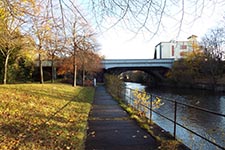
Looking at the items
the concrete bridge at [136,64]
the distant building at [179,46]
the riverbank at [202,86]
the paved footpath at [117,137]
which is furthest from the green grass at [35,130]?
the concrete bridge at [136,64]

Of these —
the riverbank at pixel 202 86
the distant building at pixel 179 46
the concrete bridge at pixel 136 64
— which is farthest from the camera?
the concrete bridge at pixel 136 64

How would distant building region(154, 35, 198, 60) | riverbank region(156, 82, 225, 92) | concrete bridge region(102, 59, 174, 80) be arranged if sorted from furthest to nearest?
concrete bridge region(102, 59, 174, 80) < riverbank region(156, 82, 225, 92) < distant building region(154, 35, 198, 60)

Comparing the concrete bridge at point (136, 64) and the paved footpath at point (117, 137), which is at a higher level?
the concrete bridge at point (136, 64)

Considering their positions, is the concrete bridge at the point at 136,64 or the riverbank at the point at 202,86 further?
the concrete bridge at the point at 136,64

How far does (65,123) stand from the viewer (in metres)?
7.80

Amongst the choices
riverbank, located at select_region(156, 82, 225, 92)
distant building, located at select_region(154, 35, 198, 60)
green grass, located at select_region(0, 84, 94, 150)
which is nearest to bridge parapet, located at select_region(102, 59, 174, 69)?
riverbank, located at select_region(156, 82, 225, 92)

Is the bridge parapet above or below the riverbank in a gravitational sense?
above

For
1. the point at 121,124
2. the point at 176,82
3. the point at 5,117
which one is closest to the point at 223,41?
the point at 176,82

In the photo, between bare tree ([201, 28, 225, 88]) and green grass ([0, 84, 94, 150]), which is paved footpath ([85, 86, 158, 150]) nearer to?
green grass ([0, 84, 94, 150])

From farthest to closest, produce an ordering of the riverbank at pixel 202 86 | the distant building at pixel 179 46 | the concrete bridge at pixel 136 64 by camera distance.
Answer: the concrete bridge at pixel 136 64, the riverbank at pixel 202 86, the distant building at pixel 179 46

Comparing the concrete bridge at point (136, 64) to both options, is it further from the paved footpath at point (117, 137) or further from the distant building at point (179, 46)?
the paved footpath at point (117, 137)

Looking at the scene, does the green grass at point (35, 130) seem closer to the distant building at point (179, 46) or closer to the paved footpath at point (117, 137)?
the paved footpath at point (117, 137)

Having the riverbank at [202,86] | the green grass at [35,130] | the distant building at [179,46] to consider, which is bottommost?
the riverbank at [202,86]

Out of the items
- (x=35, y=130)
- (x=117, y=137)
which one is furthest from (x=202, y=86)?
(x=35, y=130)
